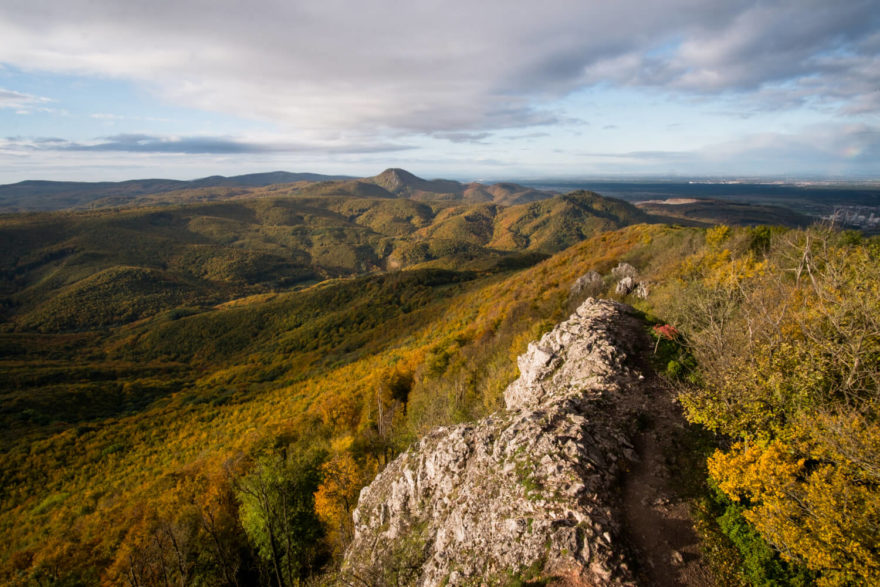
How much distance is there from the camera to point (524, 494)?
14.5m

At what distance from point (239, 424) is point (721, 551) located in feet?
227

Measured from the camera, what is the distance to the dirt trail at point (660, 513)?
37.7ft

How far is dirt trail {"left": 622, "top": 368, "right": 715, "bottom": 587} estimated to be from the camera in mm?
11500

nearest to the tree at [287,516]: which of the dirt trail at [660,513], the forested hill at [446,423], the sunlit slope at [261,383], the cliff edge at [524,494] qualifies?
the forested hill at [446,423]

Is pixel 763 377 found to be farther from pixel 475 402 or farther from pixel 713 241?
pixel 713 241

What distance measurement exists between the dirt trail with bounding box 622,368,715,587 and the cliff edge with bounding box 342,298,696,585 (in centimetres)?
47

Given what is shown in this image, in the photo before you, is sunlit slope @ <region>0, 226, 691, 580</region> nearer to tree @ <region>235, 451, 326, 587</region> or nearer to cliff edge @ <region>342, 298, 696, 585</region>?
tree @ <region>235, 451, 326, 587</region>

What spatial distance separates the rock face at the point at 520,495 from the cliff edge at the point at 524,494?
0.05 metres

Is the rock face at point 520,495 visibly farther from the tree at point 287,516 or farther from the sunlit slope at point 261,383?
the sunlit slope at point 261,383

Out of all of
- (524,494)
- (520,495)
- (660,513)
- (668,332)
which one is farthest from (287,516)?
(668,332)

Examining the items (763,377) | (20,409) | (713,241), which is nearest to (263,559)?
(763,377)

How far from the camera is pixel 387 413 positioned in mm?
41719

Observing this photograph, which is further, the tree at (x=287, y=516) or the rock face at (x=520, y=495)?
the tree at (x=287, y=516)

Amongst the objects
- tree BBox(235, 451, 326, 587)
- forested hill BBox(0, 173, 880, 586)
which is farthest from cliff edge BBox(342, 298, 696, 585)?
tree BBox(235, 451, 326, 587)
